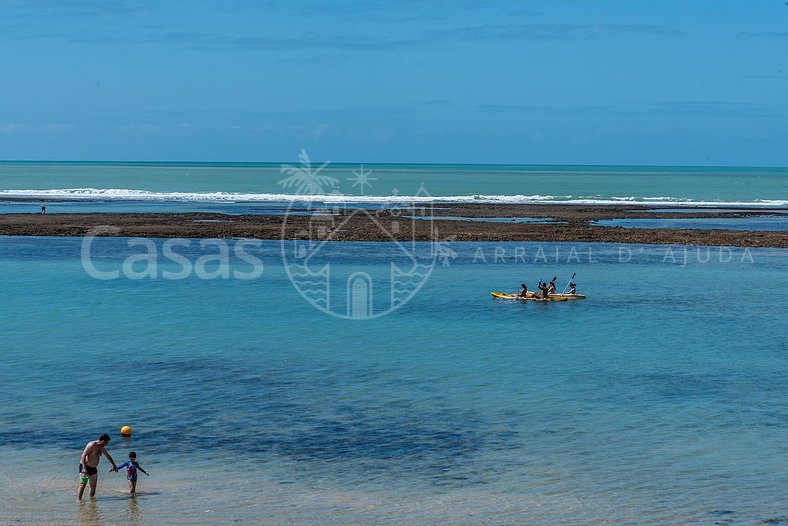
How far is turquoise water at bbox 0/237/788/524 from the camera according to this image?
14961 millimetres

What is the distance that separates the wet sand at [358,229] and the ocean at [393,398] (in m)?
16.3

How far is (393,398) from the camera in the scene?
20.9 metres

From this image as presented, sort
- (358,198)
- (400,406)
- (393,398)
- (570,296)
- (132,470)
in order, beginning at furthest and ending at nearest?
(358,198) < (570,296) < (393,398) < (400,406) < (132,470)

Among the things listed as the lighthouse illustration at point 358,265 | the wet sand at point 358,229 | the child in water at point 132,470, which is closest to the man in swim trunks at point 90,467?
the child in water at point 132,470

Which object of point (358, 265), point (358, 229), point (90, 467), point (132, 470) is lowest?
point (132, 470)

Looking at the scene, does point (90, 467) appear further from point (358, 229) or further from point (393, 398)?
point (358, 229)

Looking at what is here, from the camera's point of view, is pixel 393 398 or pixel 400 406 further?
pixel 393 398

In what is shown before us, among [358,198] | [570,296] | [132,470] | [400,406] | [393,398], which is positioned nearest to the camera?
[132,470]

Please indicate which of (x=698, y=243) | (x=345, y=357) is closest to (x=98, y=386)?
(x=345, y=357)

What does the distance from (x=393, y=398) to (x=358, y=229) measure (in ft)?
133

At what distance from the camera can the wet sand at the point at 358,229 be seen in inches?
2243

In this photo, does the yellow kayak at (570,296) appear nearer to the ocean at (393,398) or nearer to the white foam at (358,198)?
the ocean at (393,398)

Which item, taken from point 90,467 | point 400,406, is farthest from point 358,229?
point 90,467

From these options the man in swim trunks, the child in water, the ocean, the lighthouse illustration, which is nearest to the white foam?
the lighthouse illustration
